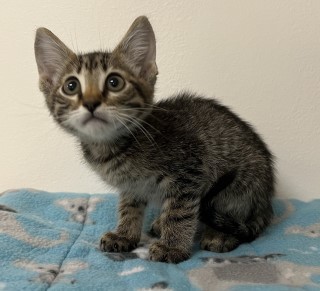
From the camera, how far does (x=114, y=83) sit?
44.7 inches

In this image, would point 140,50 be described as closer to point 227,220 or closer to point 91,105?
point 91,105

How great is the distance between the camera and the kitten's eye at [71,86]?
1.13 meters

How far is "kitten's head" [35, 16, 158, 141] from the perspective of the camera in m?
1.07

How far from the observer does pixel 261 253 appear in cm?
119

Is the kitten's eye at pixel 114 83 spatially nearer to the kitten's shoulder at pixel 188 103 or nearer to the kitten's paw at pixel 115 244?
the kitten's shoulder at pixel 188 103

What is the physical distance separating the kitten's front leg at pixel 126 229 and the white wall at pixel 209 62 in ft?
1.12

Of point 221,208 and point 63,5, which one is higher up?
point 63,5

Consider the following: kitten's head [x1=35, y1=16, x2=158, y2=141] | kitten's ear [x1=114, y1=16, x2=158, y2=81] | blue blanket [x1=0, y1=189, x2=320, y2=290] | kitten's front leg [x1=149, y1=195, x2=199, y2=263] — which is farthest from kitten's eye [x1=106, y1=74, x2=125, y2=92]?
blue blanket [x1=0, y1=189, x2=320, y2=290]

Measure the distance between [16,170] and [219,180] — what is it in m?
0.90

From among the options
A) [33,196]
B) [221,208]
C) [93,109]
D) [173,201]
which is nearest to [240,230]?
[221,208]

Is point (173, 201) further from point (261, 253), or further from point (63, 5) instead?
point (63, 5)

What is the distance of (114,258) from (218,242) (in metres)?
0.32

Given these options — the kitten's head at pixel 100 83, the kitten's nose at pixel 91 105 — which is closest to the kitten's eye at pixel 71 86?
the kitten's head at pixel 100 83

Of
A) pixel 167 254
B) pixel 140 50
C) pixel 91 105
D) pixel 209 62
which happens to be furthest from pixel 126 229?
pixel 209 62
